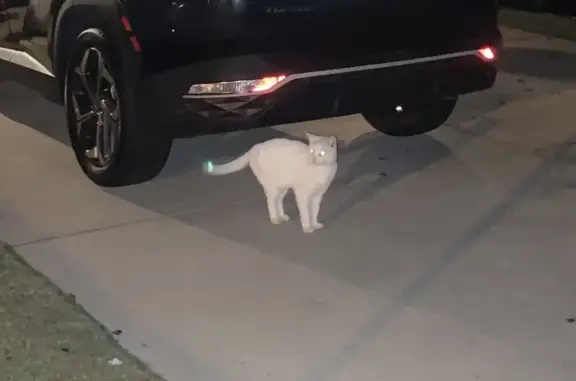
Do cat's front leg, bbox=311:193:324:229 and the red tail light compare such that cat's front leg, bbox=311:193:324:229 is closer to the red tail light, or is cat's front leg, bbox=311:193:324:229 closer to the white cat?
the white cat

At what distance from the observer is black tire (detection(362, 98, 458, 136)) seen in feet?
15.8

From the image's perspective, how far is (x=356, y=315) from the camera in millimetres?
3002

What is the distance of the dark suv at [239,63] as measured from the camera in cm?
356

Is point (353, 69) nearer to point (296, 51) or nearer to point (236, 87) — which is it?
point (296, 51)

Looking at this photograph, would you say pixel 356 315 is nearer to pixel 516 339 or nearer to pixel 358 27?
pixel 516 339

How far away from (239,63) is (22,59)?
1.65 metres

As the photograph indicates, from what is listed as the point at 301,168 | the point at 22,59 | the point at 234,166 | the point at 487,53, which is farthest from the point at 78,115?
the point at 487,53

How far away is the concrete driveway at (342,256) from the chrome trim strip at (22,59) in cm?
47

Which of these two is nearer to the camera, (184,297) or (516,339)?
(516,339)

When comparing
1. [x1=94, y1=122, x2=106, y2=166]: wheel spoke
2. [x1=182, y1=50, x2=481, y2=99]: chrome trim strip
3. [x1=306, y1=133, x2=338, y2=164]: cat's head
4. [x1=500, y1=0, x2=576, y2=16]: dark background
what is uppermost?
[x1=182, y1=50, x2=481, y2=99]: chrome trim strip

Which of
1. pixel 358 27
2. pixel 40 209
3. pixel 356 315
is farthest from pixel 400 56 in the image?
pixel 40 209

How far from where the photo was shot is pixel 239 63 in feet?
11.6

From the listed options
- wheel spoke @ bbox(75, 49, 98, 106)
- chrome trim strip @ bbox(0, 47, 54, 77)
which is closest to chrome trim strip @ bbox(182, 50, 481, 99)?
wheel spoke @ bbox(75, 49, 98, 106)

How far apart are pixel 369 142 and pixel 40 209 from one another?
5.88 ft
